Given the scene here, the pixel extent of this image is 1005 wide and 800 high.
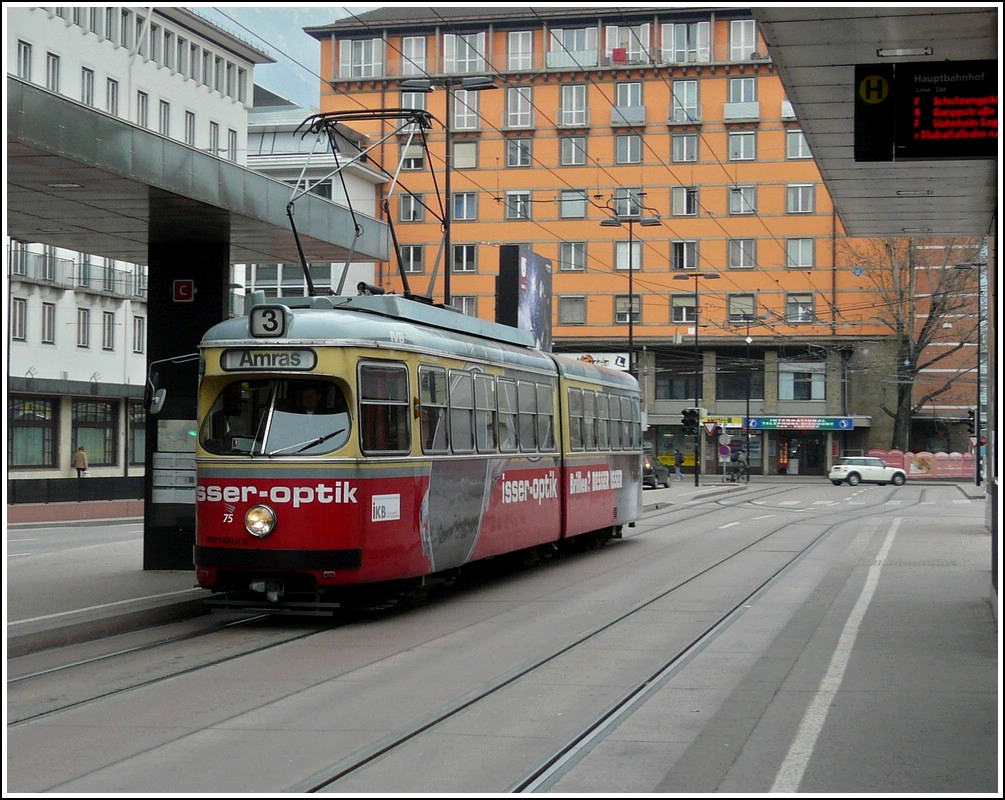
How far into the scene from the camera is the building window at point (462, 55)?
240 ft

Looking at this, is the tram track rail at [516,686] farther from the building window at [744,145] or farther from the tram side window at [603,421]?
the building window at [744,145]

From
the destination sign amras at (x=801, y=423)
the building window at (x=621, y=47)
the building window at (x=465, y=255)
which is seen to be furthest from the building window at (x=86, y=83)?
the destination sign amras at (x=801, y=423)

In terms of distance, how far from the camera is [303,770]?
7.81 meters

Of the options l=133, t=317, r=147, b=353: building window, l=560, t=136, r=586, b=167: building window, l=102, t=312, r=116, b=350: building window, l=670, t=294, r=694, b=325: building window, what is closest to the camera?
l=102, t=312, r=116, b=350: building window

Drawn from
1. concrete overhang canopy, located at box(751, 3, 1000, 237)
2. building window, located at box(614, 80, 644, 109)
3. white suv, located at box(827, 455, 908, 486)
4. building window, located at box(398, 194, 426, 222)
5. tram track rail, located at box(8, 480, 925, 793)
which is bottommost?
tram track rail, located at box(8, 480, 925, 793)

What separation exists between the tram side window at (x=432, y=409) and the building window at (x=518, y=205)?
193 feet

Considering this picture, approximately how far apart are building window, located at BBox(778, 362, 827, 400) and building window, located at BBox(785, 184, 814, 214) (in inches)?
339

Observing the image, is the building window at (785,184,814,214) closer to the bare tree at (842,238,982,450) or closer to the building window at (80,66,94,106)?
the bare tree at (842,238,982,450)

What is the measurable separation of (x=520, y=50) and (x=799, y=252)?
18.3 m

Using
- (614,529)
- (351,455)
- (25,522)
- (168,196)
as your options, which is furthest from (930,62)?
(25,522)

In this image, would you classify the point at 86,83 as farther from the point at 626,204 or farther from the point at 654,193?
the point at 654,193

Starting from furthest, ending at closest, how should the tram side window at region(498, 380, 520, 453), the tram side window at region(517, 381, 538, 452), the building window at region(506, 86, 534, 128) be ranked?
the building window at region(506, 86, 534, 128)
the tram side window at region(517, 381, 538, 452)
the tram side window at region(498, 380, 520, 453)

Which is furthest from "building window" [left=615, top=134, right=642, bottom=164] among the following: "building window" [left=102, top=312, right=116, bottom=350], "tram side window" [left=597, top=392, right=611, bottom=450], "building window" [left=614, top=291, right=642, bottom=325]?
"tram side window" [left=597, top=392, right=611, bottom=450]

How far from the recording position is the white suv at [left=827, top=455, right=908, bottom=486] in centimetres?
6919
